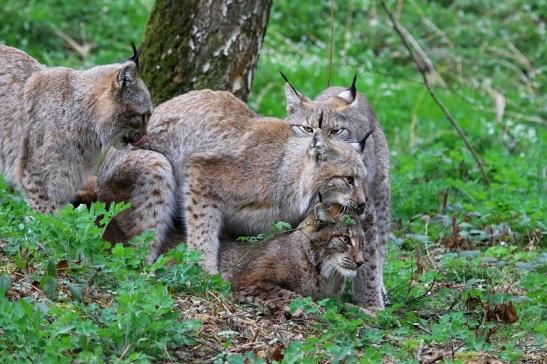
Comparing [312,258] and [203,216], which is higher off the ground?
[203,216]

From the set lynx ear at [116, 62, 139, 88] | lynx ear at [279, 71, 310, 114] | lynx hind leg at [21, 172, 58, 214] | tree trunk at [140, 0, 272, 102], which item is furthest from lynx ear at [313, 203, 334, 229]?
tree trunk at [140, 0, 272, 102]

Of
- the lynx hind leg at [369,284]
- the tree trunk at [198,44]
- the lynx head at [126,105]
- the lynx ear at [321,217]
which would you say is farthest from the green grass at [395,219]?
the tree trunk at [198,44]

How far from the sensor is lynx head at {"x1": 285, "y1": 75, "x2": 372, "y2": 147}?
319 inches

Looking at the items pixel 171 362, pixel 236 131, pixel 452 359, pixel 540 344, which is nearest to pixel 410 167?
pixel 236 131

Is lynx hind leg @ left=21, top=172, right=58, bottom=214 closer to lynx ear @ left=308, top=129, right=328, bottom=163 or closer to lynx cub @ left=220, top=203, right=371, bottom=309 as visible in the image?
lynx cub @ left=220, top=203, right=371, bottom=309

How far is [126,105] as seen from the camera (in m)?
7.11

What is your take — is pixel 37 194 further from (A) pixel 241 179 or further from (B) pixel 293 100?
(B) pixel 293 100

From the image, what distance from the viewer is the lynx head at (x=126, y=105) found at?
7.07m

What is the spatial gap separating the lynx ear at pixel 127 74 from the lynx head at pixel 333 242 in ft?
4.87

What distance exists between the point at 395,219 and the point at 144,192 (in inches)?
121

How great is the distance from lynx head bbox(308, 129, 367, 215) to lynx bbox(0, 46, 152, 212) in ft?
3.89

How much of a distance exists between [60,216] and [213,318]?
1.00m

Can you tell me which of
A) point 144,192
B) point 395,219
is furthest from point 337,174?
point 395,219

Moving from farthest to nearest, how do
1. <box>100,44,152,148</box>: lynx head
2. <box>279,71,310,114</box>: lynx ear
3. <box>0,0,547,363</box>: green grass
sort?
<box>279,71,310,114</box>: lynx ear, <box>100,44,152,148</box>: lynx head, <box>0,0,547,363</box>: green grass
